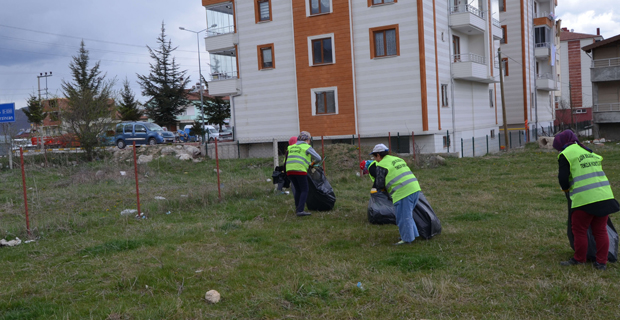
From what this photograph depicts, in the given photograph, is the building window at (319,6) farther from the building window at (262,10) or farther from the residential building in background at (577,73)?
the residential building in background at (577,73)

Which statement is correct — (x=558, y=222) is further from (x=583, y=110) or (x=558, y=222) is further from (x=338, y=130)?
(x=583, y=110)

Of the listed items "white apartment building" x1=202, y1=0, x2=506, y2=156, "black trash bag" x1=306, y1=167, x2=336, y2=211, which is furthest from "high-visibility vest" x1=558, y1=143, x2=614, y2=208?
"white apartment building" x1=202, y1=0, x2=506, y2=156

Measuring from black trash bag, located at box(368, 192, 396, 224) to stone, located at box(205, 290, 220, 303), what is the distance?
430 centimetres

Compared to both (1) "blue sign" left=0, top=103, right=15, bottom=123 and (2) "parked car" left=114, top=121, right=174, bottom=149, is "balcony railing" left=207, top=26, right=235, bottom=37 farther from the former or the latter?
(1) "blue sign" left=0, top=103, right=15, bottom=123

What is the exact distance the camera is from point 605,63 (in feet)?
116

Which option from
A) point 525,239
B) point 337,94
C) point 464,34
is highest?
point 464,34

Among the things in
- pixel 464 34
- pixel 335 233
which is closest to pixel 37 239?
pixel 335 233

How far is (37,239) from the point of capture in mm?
8578

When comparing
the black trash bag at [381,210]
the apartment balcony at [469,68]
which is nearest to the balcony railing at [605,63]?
the apartment balcony at [469,68]

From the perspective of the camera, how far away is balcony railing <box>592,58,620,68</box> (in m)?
35.0

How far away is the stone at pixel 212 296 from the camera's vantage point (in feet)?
17.1

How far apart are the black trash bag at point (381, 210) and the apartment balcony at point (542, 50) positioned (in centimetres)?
3842

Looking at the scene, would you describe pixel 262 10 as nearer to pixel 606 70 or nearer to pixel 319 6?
pixel 319 6

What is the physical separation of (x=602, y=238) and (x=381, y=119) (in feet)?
66.0
